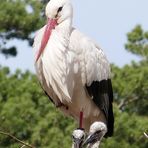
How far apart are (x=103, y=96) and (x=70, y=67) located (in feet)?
2.18

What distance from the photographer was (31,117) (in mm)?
14844

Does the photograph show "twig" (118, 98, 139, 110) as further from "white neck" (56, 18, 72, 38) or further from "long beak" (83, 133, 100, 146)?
"white neck" (56, 18, 72, 38)

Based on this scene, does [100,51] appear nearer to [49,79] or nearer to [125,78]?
[49,79]

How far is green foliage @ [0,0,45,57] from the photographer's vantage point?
17.4 metres

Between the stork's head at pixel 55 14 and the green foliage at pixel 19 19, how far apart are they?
854 cm

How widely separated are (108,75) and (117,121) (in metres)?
5.40

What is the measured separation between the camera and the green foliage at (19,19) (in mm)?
17406

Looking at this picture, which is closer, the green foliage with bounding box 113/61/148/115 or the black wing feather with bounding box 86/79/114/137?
the black wing feather with bounding box 86/79/114/137

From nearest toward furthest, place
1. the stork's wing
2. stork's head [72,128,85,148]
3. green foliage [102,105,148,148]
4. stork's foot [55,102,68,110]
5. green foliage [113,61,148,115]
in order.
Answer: stork's head [72,128,85,148] < the stork's wing < stork's foot [55,102,68,110] < green foliage [102,105,148,148] < green foliage [113,61,148,115]

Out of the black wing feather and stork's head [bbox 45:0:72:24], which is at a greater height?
stork's head [bbox 45:0:72:24]

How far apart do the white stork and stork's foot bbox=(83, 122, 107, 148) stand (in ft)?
0.27

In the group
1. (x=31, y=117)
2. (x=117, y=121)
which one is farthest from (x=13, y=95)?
(x=117, y=121)

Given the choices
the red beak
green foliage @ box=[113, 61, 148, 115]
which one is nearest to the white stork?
the red beak

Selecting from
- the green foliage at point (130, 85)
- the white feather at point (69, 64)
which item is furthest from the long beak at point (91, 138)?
the green foliage at point (130, 85)
